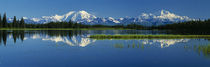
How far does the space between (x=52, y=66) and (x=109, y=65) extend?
4784mm

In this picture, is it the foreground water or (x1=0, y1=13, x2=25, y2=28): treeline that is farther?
(x1=0, y1=13, x2=25, y2=28): treeline

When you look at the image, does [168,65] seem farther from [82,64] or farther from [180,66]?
[82,64]

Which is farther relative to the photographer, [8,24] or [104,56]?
[8,24]

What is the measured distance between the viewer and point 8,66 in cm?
1805

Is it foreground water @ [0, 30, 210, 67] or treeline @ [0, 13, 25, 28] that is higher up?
treeline @ [0, 13, 25, 28]

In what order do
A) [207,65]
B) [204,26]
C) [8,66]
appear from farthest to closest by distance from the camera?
[204,26], [207,65], [8,66]

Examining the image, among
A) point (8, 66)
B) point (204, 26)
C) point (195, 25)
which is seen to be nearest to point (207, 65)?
point (8, 66)

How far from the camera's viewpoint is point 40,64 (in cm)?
1914

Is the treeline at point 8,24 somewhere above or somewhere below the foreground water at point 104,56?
above

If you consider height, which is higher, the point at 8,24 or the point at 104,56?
the point at 8,24

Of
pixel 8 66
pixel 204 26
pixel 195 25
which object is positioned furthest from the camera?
pixel 195 25

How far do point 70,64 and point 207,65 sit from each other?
467 inches

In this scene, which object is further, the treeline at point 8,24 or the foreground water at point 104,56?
the treeline at point 8,24

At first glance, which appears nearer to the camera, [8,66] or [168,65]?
[8,66]
